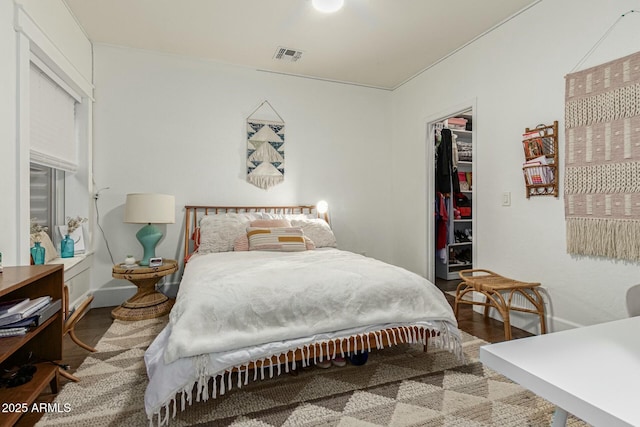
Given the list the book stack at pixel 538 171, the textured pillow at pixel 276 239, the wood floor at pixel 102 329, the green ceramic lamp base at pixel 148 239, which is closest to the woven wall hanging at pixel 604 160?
the book stack at pixel 538 171

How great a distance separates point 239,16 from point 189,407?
302cm

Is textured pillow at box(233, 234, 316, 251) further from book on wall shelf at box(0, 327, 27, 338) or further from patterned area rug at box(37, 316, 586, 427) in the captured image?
book on wall shelf at box(0, 327, 27, 338)

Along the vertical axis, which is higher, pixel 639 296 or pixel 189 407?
pixel 639 296

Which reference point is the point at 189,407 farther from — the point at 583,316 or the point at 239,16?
the point at 239,16

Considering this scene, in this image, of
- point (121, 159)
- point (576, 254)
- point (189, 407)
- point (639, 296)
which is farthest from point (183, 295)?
point (576, 254)

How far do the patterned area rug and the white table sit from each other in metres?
0.92

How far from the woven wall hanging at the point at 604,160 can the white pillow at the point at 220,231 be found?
9.34 feet

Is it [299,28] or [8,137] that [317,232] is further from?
[8,137]

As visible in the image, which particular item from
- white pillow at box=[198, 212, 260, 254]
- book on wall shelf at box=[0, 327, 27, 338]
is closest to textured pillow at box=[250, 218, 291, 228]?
white pillow at box=[198, 212, 260, 254]

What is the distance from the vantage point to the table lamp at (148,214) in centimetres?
319

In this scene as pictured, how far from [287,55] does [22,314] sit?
3.27 meters

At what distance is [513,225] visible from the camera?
118 inches

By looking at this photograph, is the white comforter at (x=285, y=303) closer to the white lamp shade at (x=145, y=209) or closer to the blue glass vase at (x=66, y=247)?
the white lamp shade at (x=145, y=209)

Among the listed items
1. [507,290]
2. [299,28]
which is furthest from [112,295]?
[507,290]
